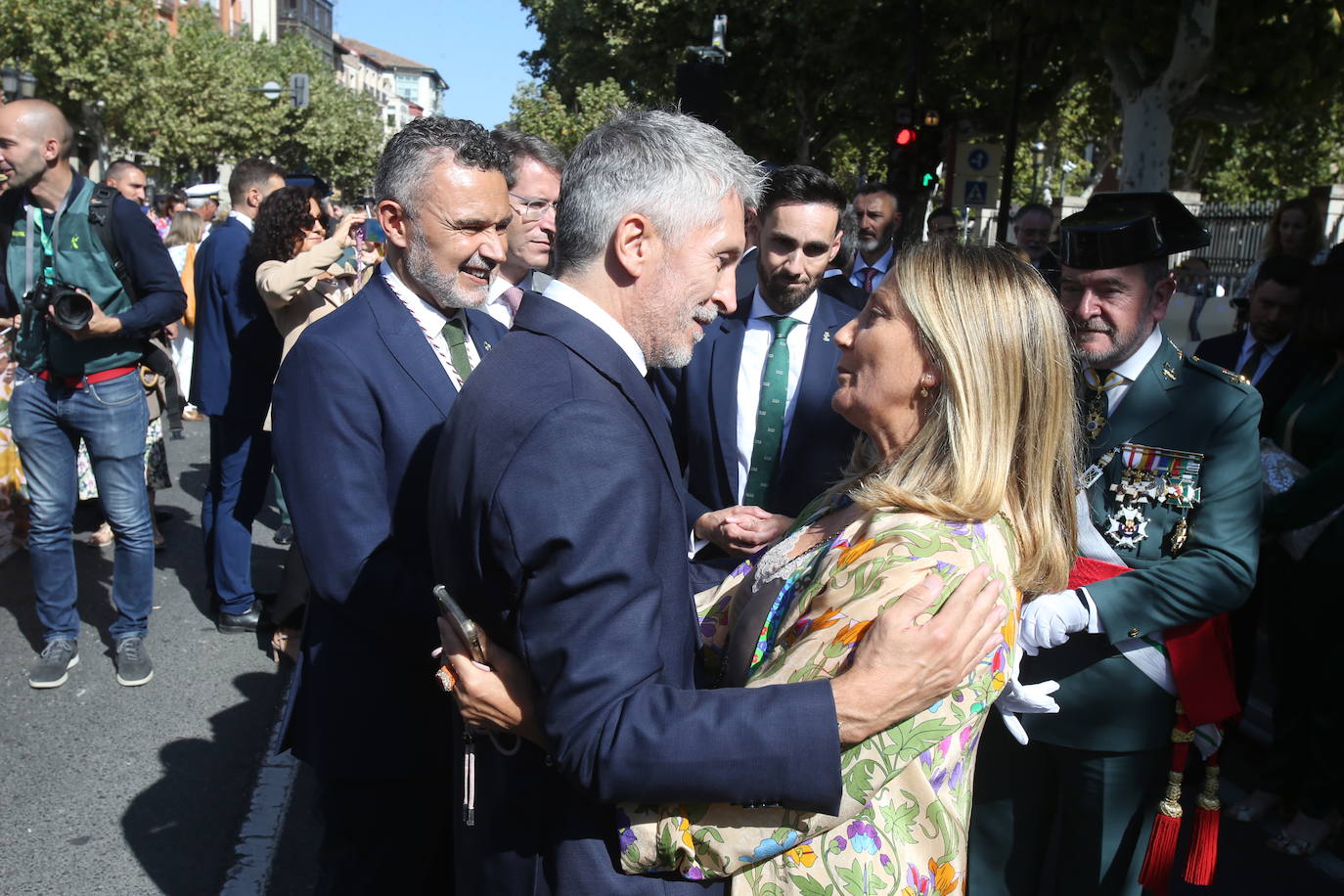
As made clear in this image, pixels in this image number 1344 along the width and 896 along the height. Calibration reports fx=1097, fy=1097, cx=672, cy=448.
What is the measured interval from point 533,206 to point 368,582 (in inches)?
86.4

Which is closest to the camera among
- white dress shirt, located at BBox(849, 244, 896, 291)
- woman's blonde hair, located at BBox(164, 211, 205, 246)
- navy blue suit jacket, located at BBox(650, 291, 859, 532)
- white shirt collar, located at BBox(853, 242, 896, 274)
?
navy blue suit jacket, located at BBox(650, 291, 859, 532)

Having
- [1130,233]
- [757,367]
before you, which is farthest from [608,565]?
[757,367]

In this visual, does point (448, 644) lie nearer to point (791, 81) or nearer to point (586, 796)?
point (586, 796)

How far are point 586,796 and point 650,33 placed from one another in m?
26.8

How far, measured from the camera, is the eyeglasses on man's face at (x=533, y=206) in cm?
402

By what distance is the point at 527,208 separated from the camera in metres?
4.03

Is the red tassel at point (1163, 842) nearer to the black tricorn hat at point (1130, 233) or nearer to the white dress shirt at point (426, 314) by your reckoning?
the black tricorn hat at point (1130, 233)

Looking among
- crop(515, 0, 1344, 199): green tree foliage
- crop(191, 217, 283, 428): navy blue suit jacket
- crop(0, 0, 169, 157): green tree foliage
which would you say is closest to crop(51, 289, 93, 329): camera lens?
crop(191, 217, 283, 428): navy blue suit jacket

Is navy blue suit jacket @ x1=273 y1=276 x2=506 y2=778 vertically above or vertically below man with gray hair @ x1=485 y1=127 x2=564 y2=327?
below

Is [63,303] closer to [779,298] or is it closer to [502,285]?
[502,285]

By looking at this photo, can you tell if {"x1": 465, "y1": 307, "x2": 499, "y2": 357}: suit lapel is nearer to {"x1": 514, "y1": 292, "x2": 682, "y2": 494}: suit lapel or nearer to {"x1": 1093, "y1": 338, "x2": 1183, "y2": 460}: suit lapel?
{"x1": 514, "y1": 292, "x2": 682, "y2": 494}: suit lapel

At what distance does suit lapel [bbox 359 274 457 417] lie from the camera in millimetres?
2377

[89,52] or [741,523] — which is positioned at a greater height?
[89,52]

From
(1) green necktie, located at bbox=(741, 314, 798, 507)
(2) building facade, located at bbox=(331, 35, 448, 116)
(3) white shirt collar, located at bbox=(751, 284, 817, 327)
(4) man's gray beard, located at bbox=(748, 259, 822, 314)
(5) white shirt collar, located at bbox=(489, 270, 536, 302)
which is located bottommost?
(1) green necktie, located at bbox=(741, 314, 798, 507)
